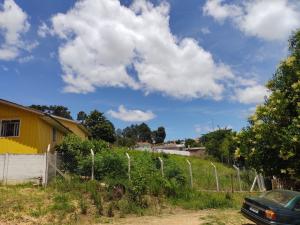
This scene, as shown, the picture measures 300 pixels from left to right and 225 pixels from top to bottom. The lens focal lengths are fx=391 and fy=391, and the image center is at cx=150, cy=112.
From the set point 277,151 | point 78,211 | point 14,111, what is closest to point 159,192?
point 78,211

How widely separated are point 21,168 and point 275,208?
41.0ft

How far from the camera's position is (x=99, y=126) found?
63.1m

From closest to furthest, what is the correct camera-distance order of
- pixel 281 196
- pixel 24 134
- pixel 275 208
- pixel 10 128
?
1. pixel 275 208
2. pixel 281 196
3. pixel 24 134
4. pixel 10 128

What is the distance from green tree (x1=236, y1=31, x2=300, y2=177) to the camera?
15938mm

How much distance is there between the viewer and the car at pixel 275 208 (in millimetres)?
11469

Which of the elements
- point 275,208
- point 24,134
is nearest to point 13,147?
point 24,134

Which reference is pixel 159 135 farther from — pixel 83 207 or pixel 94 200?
pixel 83 207

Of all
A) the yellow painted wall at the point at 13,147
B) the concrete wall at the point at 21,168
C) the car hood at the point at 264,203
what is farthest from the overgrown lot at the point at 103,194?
the car hood at the point at 264,203

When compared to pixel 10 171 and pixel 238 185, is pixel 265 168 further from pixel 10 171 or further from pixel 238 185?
pixel 10 171

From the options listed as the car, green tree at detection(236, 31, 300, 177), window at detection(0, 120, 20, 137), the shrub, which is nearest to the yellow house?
window at detection(0, 120, 20, 137)

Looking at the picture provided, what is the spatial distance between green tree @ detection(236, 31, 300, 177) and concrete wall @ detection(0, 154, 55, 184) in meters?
9.44

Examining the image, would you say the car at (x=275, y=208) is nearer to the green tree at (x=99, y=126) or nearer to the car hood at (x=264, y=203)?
the car hood at (x=264, y=203)

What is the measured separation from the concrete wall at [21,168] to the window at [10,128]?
465 cm

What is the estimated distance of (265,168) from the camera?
1748 cm
